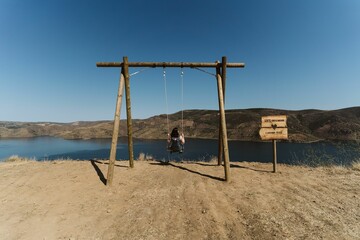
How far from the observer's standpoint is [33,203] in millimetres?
6102

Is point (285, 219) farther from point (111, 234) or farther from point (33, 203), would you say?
point (33, 203)

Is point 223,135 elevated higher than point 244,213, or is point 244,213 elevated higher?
point 223,135

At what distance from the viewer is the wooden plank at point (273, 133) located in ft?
28.9

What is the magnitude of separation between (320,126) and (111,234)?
102259 millimetres

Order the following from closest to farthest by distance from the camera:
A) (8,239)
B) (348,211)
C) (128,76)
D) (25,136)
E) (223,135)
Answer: (8,239) → (348,211) → (223,135) → (128,76) → (25,136)

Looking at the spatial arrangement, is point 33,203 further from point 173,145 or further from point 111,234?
point 173,145

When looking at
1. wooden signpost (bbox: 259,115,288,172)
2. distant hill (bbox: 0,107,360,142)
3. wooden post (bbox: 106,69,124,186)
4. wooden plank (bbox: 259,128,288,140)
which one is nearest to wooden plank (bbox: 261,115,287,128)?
wooden signpost (bbox: 259,115,288,172)

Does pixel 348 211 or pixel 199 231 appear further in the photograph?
pixel 348 211

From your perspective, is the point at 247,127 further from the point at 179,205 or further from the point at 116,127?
the point at 179,205

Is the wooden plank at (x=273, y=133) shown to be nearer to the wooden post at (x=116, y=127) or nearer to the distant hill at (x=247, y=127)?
the wooden post at (x=116, y=127)

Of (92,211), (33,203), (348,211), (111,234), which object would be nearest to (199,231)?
(111,234)

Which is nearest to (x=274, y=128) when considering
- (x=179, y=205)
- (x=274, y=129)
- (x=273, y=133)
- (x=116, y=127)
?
(x=274, y=129)

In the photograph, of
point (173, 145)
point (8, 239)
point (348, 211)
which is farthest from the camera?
point (173, 145)

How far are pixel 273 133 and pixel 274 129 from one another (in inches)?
6.9
